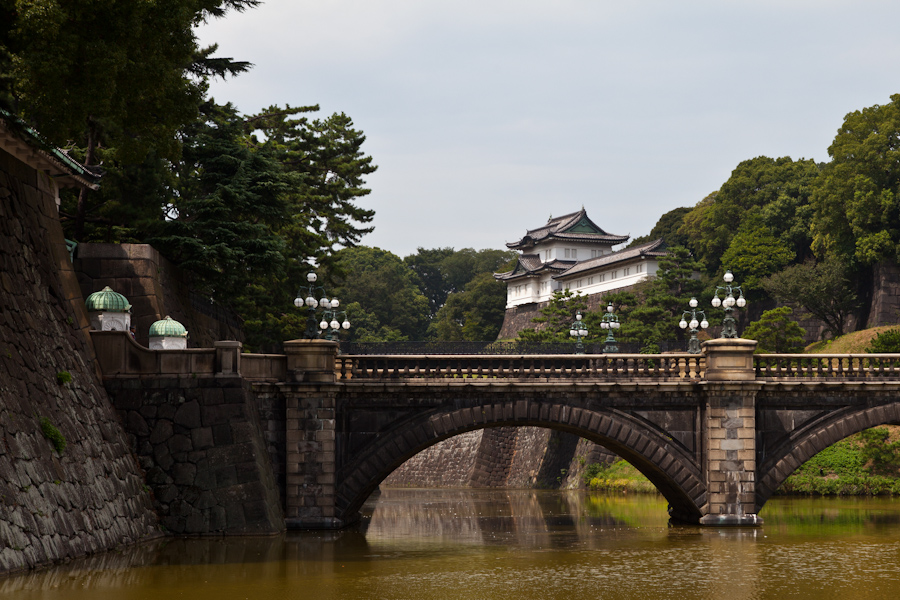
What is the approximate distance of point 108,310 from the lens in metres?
27.8

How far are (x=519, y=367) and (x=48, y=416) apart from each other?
14.0 m

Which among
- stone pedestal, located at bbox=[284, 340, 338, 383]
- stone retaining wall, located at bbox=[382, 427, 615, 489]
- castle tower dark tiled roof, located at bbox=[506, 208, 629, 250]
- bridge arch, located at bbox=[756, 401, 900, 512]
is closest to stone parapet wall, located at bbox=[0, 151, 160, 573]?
stone pedestal, located at bbox=[284, 340, 338, 383]

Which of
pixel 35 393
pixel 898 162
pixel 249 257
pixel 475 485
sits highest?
pixel 898 162

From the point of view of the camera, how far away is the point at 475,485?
60438 mm

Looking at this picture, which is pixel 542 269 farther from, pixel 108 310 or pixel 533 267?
pixel 108 310

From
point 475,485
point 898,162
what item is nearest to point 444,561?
point 475,485

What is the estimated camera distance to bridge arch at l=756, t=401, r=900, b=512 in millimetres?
30484

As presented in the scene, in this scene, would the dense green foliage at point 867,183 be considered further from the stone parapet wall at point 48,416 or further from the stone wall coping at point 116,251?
the stone parapet wall at point 48,416

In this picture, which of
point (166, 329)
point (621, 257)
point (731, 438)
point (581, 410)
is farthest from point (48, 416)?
point (621, 257)

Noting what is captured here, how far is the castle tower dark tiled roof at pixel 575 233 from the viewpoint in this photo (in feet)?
323

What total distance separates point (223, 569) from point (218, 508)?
4.66 metres

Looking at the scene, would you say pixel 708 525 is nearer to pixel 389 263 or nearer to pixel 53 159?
pixel 53 159

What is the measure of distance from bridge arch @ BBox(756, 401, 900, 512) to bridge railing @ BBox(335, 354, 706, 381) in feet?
11.1

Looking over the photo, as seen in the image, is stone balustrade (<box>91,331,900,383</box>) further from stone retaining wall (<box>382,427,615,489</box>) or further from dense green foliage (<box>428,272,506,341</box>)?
dense green foliage (<box>428,272,506,341</box>)
